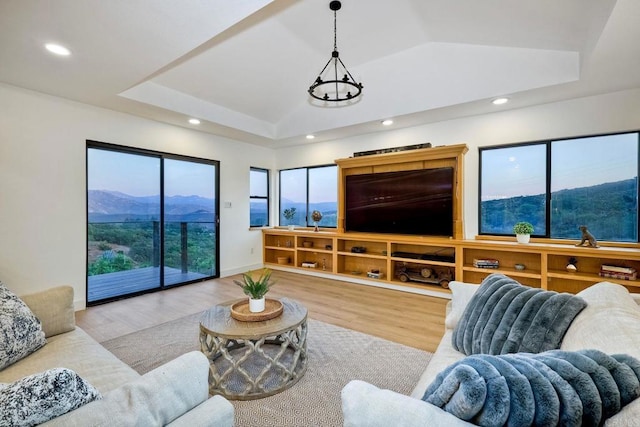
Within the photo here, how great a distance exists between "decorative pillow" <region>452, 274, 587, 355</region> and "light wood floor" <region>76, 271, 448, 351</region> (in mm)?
1165

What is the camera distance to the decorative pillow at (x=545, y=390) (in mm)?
754

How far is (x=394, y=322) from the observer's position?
3.26 m

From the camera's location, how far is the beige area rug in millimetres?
1807

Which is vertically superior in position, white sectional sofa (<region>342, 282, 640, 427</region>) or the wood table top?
white sectional sofa (<region>342, 282, 640, 427</region>)

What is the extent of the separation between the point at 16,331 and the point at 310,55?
12.9 ft

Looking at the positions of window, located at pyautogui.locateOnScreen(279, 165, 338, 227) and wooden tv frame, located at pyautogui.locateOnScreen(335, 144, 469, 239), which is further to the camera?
window, located at pyautogui.locateOnScreen(279, 165, 338, 227)

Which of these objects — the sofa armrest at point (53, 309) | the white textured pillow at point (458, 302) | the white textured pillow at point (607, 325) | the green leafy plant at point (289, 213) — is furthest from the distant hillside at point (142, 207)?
the white textured pillow at point (607, 325)

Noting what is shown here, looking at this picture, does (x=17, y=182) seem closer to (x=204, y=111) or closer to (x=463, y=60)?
(x=204, y=111)

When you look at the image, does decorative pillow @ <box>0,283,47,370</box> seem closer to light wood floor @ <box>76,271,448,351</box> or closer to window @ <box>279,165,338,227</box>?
light wood floor @ <box>76,271,448,351</box>

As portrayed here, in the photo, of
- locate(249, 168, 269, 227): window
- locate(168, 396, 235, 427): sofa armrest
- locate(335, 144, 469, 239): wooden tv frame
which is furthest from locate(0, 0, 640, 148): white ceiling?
locate(168, 396, 235, 427): sofa armrest

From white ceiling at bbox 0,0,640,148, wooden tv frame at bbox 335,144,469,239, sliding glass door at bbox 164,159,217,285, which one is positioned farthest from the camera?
sliding glass door at bbox 164,159,217,285

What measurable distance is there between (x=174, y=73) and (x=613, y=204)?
5585mm

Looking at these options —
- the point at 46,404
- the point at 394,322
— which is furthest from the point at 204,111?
the point at 46,404

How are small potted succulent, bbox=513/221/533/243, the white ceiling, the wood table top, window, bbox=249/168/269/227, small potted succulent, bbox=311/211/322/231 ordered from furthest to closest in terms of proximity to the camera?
1. window, bbox=249/168/269/227
2. small potted succulent, bbox=311/211/322/231
3. small potted succulent, bbox=513/221/533/243
4. the white ceiling
5. the wood table top
